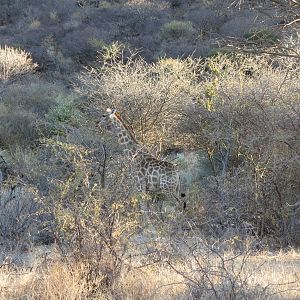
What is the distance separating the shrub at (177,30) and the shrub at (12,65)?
9.05 meters

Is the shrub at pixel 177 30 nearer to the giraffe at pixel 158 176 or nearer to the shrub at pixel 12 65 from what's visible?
the shrub at pixel 12 65

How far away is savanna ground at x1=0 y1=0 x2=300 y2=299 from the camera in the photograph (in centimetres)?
594

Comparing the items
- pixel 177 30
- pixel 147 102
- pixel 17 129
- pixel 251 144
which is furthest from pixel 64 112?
pixel 177 30

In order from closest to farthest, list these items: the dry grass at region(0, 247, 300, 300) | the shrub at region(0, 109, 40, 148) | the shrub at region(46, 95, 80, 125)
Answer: the dry grass at region(0, 247, 300, 300) < the shrub at region(46, 95, 80, 125) < the shrub at region(0, 109, 40, 148)

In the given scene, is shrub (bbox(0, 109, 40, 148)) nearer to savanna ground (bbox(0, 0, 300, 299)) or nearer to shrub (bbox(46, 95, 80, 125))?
savanna ground (bbox(0, 0, 300, 299))

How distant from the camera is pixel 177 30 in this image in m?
37.3

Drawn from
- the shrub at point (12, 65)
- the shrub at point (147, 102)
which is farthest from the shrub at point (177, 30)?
the shrub at point (147, 102)

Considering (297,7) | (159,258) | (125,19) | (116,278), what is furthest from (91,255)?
(125,19)

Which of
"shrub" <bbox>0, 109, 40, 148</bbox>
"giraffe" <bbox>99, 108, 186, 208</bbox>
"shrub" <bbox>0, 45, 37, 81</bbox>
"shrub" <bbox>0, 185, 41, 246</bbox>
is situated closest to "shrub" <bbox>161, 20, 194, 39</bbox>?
"shrub" <bbox>0, 45, 37, 81</bbox>

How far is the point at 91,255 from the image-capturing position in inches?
234

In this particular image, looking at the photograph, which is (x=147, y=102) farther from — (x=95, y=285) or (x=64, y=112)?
(x=95, y=285)

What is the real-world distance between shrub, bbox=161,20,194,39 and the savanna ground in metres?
10.1

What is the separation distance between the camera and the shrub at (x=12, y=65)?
29.2 m

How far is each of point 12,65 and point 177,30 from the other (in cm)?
1138
